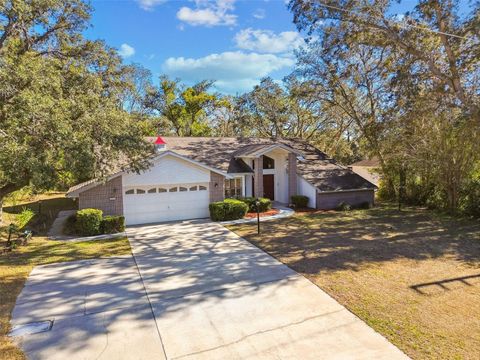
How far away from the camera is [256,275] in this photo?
8812mm

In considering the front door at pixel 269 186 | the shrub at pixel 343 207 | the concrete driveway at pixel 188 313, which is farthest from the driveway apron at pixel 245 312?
the front door at pixel 269 186

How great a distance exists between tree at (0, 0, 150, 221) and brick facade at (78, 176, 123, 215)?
2.58 meters

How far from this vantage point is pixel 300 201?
1984 centimetres

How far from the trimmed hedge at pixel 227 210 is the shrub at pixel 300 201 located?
4452mm

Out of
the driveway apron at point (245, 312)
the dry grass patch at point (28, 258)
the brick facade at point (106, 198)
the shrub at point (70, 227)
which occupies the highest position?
the brick facade at point (106, 198)

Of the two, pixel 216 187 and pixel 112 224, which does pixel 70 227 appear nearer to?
pixel 112 224

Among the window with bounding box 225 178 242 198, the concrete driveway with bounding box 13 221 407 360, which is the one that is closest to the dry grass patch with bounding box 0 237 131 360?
the concrete driveway with bounding box 13 221 407 360

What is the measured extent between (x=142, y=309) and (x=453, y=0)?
18408 millimetres

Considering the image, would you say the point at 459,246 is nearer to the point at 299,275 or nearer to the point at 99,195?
the point at 299,275

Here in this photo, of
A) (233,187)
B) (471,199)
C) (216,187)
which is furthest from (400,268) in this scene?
(233,187)

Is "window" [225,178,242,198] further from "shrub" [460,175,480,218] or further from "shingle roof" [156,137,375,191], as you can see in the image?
"shrub" [460,175,480,218]

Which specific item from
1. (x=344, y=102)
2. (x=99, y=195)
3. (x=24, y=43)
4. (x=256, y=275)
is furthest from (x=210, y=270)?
(x=344, y=102)

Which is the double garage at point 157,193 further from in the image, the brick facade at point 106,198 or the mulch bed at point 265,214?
the mulch bed at point 265,214

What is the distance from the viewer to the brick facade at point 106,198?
14598 mm
